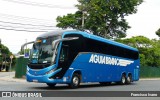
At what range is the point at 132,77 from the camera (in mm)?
31750

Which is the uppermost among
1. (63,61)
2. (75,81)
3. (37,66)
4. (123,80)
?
(63,61)

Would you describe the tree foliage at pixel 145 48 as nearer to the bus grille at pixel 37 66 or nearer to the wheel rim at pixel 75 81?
the wheel rim at pixel 75 81

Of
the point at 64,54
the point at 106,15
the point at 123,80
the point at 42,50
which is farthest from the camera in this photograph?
the point at 106,15

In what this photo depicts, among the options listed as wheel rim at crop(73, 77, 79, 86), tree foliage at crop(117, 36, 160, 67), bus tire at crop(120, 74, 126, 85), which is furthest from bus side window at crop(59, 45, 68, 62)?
tree foliage at crop(117, 36, 160, 67)

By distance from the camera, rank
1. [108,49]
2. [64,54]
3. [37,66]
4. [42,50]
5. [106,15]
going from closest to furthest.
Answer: [37,66], [42,50], [64,54], [108,49], [106,15]

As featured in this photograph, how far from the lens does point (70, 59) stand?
70.3 feet

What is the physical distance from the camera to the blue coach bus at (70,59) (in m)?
20.4

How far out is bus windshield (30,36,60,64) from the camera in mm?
20484

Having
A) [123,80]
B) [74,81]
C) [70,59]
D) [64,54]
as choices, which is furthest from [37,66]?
[123,80]

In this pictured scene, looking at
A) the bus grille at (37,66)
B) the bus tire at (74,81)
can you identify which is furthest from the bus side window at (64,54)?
the bus tire at (74,81)

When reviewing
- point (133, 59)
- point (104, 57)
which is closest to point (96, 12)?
point (133, 59)

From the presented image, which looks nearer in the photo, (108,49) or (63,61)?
(63,61)

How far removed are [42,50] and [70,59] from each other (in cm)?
182

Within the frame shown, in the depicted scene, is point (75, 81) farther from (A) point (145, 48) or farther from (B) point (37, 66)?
(A) point (145, 48)
